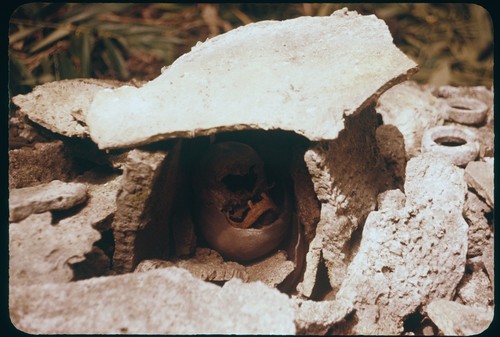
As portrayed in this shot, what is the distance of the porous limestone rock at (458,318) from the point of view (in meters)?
1.82

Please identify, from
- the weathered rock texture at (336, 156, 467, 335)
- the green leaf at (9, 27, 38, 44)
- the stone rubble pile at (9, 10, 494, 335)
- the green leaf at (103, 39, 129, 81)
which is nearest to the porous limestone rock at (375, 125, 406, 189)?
the stone rubble pile at (9, 10, 494, 335)

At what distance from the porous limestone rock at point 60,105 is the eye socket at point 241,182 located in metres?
0.73

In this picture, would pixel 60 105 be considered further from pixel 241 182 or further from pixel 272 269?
pixel 272 269

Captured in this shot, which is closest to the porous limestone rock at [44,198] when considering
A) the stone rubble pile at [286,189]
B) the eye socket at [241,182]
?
the stone rubble pile at [286,189]

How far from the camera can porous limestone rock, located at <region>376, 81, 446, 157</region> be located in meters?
2.91

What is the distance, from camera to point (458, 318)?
73.9 inches

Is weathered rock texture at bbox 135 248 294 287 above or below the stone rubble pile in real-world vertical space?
below

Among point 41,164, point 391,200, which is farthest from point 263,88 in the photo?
point 41,164

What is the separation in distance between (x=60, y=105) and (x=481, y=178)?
2203 mm

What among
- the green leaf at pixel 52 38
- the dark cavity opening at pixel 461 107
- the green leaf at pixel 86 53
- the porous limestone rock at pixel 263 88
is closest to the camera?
the porous limestone rock at pixel 263 88

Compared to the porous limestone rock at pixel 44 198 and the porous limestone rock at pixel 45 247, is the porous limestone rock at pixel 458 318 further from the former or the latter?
the porous limestone rock at pixel 44 198

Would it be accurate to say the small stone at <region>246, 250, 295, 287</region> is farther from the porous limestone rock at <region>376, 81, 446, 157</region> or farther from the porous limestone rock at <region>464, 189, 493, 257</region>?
the porous limestone rock at <region>376, 81, 446, 157</region>

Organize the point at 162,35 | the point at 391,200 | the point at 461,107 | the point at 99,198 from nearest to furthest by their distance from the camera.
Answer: the point at 99,198, the point at 391,200, the point at 461,107, the point at 162,35

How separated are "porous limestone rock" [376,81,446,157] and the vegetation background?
613mm
